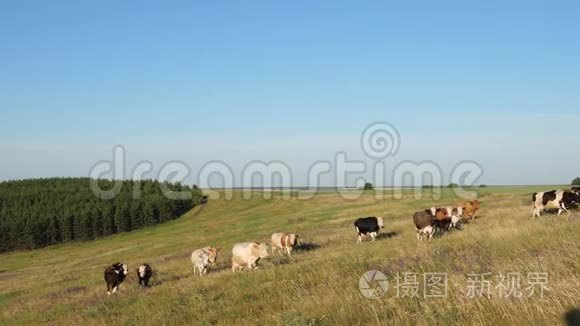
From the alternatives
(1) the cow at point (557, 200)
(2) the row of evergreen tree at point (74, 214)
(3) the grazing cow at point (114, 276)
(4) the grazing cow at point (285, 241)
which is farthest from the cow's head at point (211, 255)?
(2) the row of evergreen tree at point (74, 214)

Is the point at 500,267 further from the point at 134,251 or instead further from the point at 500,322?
the point at 134,251

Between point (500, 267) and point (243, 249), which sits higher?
point (500, 267)

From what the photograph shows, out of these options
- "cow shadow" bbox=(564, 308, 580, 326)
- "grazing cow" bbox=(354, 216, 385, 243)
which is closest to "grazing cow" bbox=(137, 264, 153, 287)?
"grazing cow" bbox=(354, 216, 385, 243)

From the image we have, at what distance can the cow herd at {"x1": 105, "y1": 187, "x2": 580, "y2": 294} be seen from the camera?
21.3 metres

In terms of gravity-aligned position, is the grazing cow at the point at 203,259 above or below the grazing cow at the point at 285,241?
below

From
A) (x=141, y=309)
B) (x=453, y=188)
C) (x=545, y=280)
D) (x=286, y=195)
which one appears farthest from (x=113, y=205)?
(x=545, y=280)

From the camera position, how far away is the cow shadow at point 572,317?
19.1 feet

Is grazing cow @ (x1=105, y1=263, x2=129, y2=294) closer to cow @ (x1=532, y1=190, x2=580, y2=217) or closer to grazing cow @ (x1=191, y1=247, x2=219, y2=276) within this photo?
grazing cow @ (x1=191, y1=247, x2=219, y2=276)

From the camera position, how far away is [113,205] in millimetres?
108750

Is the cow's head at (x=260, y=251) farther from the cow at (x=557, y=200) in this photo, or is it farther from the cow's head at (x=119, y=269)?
the cow at (x=557, y=200)

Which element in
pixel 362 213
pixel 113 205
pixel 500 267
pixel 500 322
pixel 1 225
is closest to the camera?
pixel 500 322

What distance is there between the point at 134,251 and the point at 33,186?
97.0 meters

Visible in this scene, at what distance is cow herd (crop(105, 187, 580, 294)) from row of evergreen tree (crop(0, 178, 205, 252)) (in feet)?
281

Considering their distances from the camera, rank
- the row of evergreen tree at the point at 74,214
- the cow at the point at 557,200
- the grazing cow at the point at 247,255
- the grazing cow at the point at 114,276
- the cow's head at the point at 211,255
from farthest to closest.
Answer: the row of evergreen tree at the point at 74,214, the cow at the point at 557,200, the cow's head at the point at 211,255, the grazing cow at the point at 247,255, the grazing cow at the point at 114,276
